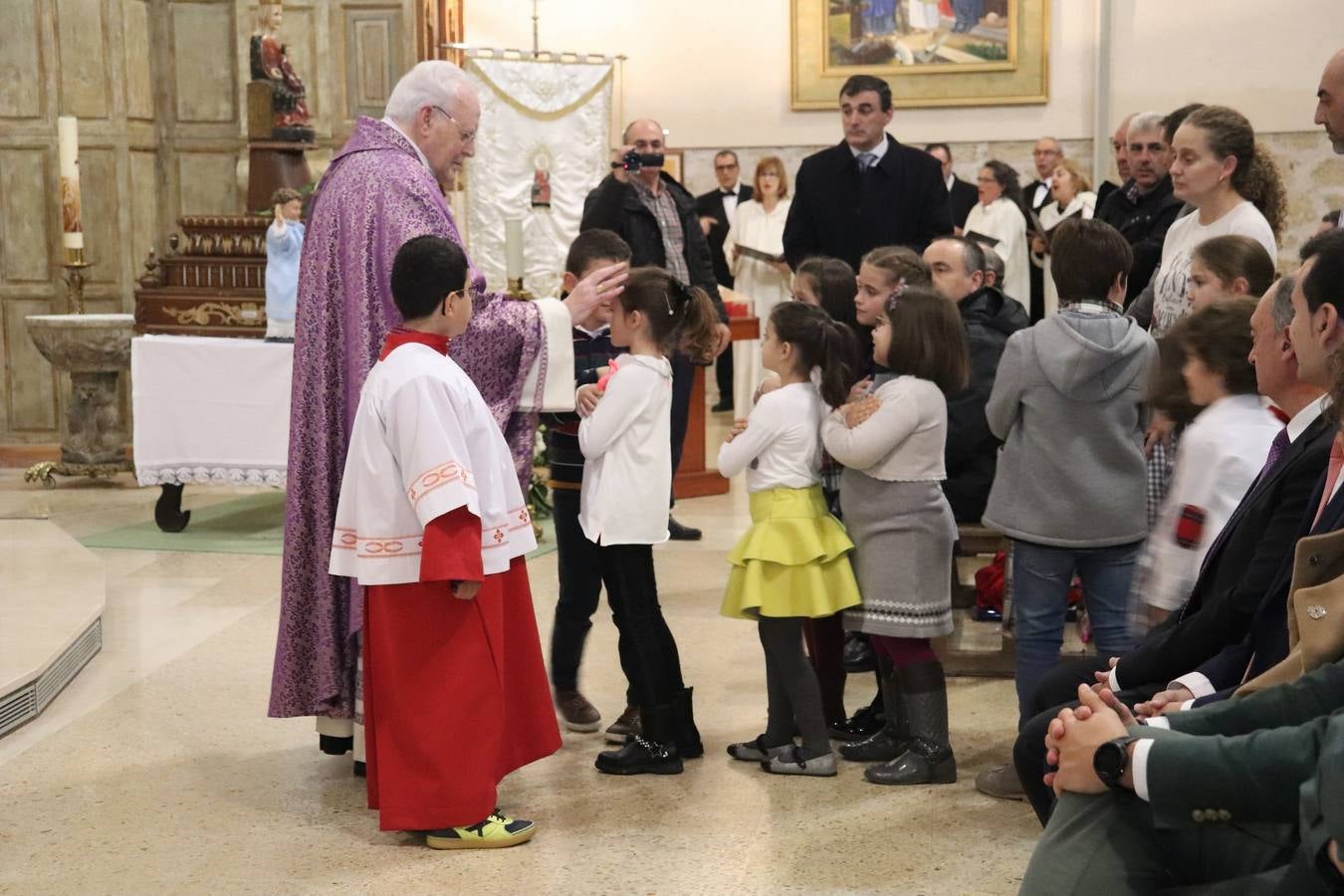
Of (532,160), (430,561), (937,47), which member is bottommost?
(430,561)

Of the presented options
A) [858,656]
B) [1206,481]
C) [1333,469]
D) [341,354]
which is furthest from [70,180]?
[1333,469]

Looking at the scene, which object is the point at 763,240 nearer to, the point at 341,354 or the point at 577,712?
the point at 577,712

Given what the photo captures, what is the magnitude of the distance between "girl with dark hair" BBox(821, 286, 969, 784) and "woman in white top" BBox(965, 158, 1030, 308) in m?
6.61

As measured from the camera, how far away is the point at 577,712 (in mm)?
4551

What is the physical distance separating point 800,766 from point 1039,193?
25.2 ft

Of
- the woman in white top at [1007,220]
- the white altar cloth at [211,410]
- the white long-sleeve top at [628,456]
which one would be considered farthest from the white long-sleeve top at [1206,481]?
the woman in white top at [1007,220]

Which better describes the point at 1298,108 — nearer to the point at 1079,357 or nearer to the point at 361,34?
the point at 361,34

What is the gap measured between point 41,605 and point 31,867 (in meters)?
2.12

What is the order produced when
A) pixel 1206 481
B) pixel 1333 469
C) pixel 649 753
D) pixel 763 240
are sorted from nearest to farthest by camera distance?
pixel 1333 469 < pixel 1206 481 < pixel 649 753 < pixel 763 240

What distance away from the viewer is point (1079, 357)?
12.7 feet

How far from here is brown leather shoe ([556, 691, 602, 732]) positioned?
4555 mm

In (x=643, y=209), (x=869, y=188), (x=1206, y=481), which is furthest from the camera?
(x=643, y=209)

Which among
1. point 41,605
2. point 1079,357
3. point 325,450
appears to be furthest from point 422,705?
point 41,605

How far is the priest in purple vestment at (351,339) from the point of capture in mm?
4047
